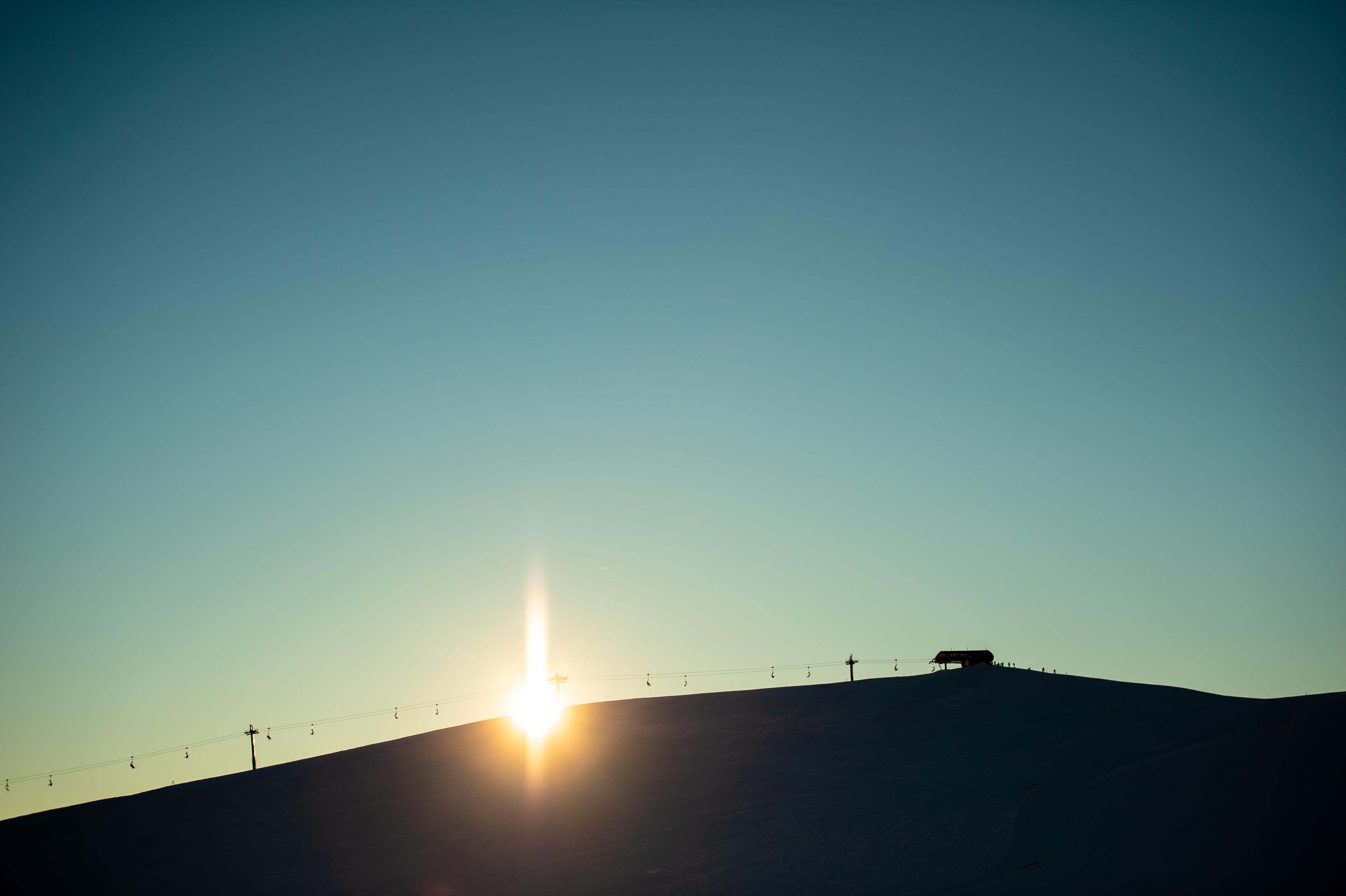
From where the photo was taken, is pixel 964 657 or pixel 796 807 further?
pixel 964 657

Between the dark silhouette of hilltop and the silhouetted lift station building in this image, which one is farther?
the silhouetted lift station building

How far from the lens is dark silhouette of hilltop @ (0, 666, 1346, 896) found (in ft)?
83.8

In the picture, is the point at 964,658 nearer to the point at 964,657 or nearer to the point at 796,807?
the point at 964,657

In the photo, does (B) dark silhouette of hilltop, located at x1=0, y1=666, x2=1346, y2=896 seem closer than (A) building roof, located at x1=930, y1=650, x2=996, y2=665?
Yes

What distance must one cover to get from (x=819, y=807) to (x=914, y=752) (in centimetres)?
654

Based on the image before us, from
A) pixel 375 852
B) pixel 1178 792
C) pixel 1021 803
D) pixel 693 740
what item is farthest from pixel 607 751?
pixel 1178 792

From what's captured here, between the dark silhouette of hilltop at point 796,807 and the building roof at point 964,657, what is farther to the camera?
the building roof at point 964,657

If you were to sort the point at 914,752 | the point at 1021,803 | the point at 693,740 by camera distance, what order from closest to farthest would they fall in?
1. the point at 1021,803
2. the point at 914,752
3. the point at 693,740

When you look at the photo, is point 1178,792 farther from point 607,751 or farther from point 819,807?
point 607,751

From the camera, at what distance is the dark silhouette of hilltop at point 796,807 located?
83.8ft

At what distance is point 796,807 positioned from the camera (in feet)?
111

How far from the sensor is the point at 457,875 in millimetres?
30969

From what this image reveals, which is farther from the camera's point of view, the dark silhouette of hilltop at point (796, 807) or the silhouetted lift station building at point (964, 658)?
the silhouetted lift station building at point (964, 658)

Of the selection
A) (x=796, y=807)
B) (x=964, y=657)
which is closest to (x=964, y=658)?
(x=964, y=657)
